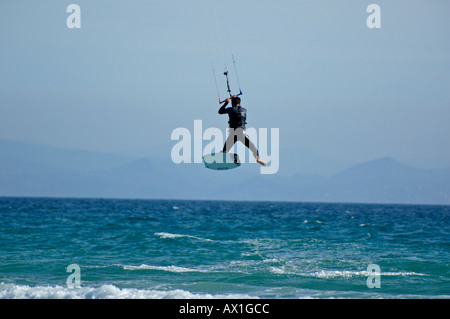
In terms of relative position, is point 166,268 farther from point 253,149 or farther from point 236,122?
point 236,122

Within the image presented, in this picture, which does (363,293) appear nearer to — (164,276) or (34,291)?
(164,276)

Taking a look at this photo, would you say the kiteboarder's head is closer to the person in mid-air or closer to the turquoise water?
the person in mid-air

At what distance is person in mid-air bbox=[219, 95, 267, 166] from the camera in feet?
59.9

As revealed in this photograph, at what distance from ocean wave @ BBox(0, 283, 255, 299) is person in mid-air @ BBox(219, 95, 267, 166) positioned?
518 cm

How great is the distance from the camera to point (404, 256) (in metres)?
31.1

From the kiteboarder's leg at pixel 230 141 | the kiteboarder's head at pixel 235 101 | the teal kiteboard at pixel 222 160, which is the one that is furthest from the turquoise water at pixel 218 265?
the kiteboarder's head at pixel 235 101

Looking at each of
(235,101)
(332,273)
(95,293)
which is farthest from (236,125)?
(332,273)

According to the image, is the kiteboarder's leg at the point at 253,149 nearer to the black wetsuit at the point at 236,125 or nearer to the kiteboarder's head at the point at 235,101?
the black wetsuit at the point at 236,125

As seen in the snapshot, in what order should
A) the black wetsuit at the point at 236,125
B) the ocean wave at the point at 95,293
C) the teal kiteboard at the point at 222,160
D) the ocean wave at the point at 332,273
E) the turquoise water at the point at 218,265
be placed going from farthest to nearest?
the ocean wave at the point at 332,273
the turquoise water at the point at 218,265
the teal kiteboard at the point at 222,160
the ocean wave at the point at 95,293
the black wetsuit at the point at 236,125

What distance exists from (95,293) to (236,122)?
7.46 metres

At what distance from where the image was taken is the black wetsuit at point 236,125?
18.4 metres
